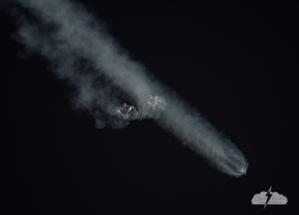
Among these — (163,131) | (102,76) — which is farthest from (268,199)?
(102,76)

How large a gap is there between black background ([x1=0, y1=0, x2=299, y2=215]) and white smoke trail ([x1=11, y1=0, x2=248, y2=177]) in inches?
7.9

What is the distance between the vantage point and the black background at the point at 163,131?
Answer: 4137 mm

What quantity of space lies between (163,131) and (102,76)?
165 centimetres

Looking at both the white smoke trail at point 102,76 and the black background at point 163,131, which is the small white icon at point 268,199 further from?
the white smoke trail at point 102,76

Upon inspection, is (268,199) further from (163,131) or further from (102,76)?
(102,76)

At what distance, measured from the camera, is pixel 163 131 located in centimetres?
433

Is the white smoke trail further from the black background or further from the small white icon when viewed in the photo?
the small white icon

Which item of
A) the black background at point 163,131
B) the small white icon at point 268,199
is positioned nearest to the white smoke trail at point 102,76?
the black background at point 163,131

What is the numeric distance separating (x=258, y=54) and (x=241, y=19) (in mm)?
824

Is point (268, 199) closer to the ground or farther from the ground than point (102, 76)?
closer to the ground

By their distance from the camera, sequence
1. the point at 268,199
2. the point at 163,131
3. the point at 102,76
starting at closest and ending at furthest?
the point at 102,76
the point at 163,131
the point at 268,199

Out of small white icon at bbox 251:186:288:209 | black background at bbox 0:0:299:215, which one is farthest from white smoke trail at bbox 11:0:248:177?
small white icon at bbox 251:186:288:209

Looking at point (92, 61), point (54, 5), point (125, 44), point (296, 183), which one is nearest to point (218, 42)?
point (125, 44)

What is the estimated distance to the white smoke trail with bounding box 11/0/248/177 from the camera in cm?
384
